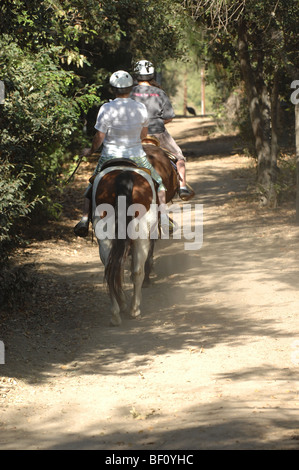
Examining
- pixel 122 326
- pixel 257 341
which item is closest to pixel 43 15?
pixel 122 326

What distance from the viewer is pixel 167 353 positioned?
8.03 meters

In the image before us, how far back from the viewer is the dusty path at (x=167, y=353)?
5.71 m

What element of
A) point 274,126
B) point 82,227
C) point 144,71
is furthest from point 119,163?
point 274,126

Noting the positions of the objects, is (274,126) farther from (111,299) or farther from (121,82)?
(111,299)

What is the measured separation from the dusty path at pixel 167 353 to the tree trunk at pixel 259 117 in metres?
2.52

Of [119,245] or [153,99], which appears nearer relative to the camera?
[119,245]

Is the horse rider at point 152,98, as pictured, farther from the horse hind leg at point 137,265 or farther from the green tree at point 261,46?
the green tree at point 261,46

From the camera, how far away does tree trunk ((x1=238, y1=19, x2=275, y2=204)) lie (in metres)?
15.8

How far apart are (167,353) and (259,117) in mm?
9592

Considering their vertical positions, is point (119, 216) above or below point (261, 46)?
below

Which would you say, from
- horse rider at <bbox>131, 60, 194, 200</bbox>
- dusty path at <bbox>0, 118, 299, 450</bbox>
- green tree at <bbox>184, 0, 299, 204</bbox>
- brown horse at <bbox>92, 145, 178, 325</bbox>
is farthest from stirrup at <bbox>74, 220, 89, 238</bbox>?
green tree at <bbox>184, 0, 299, 204</bbox>

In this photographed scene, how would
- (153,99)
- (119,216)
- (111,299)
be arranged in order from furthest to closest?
1. (153,99)
2. (111,299)
3. (119,216)

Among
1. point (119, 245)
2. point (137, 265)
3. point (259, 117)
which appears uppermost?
point (259, 117)

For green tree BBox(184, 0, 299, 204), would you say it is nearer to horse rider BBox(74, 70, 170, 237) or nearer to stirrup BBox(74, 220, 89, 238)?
horse rider BBox(74, 70, 170, 237)
